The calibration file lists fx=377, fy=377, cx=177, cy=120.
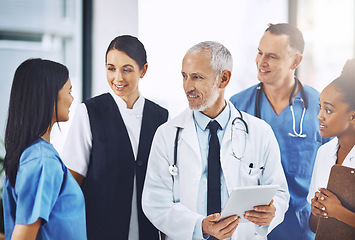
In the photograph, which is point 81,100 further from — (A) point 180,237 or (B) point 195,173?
(A) point 180,237

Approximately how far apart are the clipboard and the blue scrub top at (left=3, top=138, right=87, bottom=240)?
3.93 feet

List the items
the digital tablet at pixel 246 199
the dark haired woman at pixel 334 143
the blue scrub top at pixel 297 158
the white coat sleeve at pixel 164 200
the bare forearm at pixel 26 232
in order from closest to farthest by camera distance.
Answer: the bare forearm at pixel 26 232 → the digital tablet at pixel 246 199 → the white coat sleeve at pixel 164 200 → the dark haired woman at pixel 334 143 → the blue scrub top at pixel 297 158

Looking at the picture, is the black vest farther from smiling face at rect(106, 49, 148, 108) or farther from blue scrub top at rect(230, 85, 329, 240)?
blue scrub top at rect(230, 85, 329, 240)

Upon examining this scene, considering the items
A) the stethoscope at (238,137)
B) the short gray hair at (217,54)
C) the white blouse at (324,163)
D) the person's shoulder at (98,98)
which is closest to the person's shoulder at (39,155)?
the person's shoulder at (98,98)

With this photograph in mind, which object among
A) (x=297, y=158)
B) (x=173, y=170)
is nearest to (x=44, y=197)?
(x=173, y=170)

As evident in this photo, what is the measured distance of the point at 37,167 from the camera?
1.38 m

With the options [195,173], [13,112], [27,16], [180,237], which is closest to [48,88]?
[13,112]

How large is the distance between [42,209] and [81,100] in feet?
2.26

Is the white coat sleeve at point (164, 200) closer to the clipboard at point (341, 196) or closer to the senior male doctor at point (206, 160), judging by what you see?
the senior male doctor at point (206, 160)

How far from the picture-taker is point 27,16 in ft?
6.12

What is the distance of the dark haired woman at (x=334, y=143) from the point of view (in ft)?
6.01

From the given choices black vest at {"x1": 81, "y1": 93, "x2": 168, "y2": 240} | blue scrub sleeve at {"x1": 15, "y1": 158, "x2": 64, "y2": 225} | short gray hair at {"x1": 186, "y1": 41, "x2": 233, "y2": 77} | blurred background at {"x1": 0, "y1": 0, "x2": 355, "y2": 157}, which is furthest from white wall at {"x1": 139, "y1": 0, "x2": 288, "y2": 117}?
blue scrub sleeve at {"x1": 15, "y1": 158, "x2": 64, "y2": 225}

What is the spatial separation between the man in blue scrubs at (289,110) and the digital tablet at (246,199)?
0.36 m

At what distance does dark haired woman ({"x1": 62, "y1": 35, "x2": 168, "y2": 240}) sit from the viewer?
181cm
